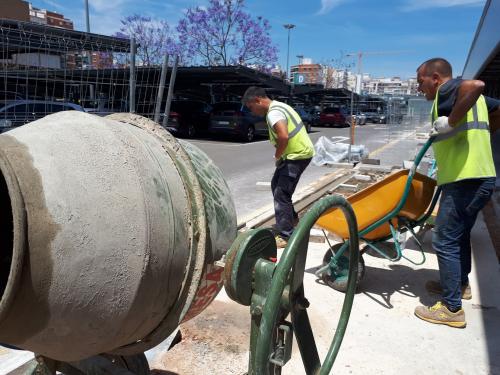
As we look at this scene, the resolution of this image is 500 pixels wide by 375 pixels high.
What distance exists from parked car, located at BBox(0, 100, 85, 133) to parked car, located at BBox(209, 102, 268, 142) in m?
11.5

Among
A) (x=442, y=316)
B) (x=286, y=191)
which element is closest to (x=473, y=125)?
(x=442, y=316)

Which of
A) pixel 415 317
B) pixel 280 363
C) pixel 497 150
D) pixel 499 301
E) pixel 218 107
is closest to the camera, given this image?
pixel 280 363

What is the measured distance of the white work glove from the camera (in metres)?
3.06

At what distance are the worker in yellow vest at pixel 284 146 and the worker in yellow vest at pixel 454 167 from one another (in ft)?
5.33

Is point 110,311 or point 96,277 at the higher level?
point 96,277

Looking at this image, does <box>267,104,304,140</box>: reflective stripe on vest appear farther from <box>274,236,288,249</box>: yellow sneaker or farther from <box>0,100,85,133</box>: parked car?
<box>0,100,85,133</box>: parked car

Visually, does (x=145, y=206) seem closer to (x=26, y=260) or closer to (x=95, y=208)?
(x=95, y=208)

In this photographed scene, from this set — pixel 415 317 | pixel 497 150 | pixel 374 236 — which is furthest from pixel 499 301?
pixel 497 150

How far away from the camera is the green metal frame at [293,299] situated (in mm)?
1379

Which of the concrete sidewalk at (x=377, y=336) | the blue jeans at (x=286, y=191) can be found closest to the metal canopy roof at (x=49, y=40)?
the blue jeans at (x=286, y=191)

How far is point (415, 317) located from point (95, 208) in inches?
117

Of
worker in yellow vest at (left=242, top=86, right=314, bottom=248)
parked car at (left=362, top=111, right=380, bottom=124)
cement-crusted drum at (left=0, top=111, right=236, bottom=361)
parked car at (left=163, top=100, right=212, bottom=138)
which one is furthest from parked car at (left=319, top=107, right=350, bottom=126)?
cement-crusted drum at (left=0, top=111, right=236, bottom=361)

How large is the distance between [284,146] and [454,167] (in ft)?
6.18

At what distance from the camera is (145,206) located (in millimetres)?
1339
